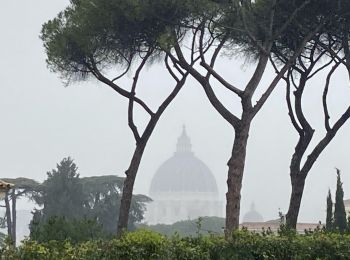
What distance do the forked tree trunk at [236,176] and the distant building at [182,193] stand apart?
492ft

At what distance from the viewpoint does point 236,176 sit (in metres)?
15.9

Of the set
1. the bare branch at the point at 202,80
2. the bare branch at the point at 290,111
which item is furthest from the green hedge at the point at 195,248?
the bare branch at the point at 290,111

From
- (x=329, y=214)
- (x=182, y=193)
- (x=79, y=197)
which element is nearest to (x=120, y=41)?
(x=329, y=214)

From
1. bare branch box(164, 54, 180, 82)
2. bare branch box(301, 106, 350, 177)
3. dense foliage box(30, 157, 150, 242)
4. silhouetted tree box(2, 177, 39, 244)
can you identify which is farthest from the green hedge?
silhouetted tree box(2, 177, 39, 244)

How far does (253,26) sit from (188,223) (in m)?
65.5

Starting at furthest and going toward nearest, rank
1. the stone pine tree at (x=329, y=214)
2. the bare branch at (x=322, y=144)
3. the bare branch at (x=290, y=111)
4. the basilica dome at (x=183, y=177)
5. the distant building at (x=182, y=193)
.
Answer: the basilica dome at (x=183, y=177) → the distant building at (x=182, y=193) → the stone pine tree at (x=329, y=214) → the bare branch at (x=290, y=111) → the bare branch at (x=322, y=144)

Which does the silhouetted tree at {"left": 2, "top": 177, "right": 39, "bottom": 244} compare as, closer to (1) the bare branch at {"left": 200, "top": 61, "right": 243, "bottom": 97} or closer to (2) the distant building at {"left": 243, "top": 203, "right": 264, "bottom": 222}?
(1) the bare branch at {"left": 200, "top": 61, "right": 243, "bottom": 97}

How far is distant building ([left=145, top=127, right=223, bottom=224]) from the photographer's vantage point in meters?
167

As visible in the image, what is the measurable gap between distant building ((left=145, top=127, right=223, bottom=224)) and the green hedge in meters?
156

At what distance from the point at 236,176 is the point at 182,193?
505ft

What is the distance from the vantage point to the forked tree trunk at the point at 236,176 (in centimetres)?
1562

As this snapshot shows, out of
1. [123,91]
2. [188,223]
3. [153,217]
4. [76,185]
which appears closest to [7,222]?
[76,185]

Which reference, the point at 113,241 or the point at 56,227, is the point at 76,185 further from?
the point at 113,241

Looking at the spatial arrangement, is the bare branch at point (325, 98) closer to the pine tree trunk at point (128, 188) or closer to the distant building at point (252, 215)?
the pine tree trunk at point (128, 188)
